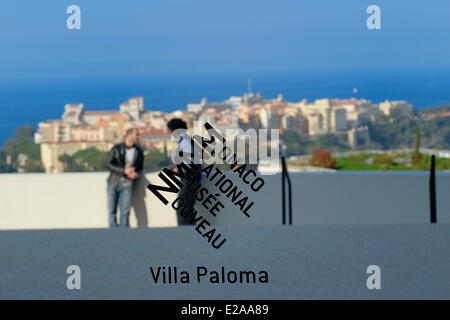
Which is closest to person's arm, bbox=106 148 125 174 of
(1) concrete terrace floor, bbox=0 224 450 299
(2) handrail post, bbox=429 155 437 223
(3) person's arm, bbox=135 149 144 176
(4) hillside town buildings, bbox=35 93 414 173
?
(3) person's arm, bbox=135 149 144 176

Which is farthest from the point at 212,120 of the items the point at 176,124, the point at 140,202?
the point at 176,124

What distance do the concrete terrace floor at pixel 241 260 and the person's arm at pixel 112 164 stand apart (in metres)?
0.74

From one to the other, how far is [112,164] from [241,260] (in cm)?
223

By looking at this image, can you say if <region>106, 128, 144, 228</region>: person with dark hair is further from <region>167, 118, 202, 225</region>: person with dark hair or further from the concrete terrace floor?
<region>167, 118, 202, 225</region>: person with dark hair

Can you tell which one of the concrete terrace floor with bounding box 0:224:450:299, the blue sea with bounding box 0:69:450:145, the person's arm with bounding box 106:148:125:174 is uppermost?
the blue sea with bounding box 0:69:450:145

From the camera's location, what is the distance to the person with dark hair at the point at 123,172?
27.1 feet

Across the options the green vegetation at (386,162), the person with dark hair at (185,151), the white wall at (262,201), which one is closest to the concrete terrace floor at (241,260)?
the white wall at (262,201)

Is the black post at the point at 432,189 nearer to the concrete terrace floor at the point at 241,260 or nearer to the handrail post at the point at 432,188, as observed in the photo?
the handrail post at the point at 432,188

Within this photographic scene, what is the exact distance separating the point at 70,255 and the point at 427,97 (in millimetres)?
13579

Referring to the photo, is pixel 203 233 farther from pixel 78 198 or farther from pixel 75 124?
pixel 75 124

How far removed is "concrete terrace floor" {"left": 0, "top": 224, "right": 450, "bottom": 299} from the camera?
18.5 ft

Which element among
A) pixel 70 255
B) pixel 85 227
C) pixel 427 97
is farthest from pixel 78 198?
pixel 427 97
